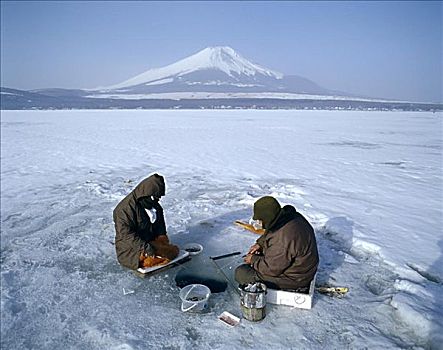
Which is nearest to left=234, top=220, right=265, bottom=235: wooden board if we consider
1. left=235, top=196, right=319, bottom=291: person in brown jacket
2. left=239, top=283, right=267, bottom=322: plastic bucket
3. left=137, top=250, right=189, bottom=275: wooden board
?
left=137, top=250, right=189, bottom=275: wooden board

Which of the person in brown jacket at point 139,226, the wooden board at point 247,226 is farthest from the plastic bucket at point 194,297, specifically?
the wooden board at point 247,226

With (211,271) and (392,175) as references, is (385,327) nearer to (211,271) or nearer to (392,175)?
(211,271)

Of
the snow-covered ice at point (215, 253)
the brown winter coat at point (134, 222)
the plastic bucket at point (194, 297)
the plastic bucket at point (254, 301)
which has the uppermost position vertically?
the brown winter coat at point (134, 222)

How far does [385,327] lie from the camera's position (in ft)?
10.8

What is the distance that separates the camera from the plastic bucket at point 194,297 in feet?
11.5

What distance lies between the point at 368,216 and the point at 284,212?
3656mm

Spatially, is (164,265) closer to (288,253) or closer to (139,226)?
(139,226)

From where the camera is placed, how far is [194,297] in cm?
365

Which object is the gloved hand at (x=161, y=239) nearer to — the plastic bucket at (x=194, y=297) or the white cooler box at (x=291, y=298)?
the plastic bucket at (x=194, y=297)

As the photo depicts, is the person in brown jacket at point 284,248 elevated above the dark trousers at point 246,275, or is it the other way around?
the person in brown jacket at point 284,248

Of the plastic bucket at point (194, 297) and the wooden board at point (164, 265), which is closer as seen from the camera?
the plastic bucket at point (194, 297)

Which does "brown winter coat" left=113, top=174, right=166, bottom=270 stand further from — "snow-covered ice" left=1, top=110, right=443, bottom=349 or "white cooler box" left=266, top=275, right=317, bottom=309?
"white cooler box" left=266, top=275, right=317, bottom=309

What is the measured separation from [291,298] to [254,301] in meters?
0.44

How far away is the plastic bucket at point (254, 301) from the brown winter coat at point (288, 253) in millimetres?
206
